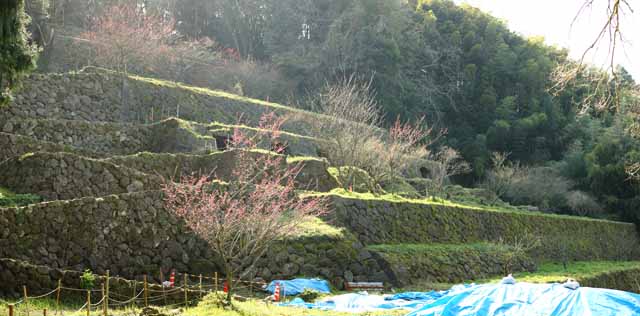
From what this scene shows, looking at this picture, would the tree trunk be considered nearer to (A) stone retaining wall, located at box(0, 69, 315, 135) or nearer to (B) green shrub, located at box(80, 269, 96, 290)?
(B) green shrub, located at box(80, 269, 96, 290)

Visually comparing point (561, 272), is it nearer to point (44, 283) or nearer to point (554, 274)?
point (554, 274)

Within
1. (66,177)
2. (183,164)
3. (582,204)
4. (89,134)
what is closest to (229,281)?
(66,177)

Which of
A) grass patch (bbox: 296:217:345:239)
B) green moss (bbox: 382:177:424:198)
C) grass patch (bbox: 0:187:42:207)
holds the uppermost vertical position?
grass patch (bbox: 0:187:42:207)

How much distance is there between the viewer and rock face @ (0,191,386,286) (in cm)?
1173

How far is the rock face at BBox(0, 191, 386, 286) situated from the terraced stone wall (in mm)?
A: 2258

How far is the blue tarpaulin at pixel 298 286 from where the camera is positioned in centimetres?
1312

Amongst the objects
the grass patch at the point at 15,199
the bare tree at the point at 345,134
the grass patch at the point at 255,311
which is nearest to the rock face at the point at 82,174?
the grass patch at the point at 15,199

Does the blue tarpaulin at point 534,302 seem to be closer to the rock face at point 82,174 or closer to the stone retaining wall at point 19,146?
the rock face at point 82,174

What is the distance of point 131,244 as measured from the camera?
13.1m

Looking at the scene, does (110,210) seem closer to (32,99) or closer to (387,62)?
(32,99)

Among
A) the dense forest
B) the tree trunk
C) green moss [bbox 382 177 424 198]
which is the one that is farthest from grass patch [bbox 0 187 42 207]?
the dense forest

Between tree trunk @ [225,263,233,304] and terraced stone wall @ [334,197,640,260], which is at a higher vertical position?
tree trunk @ [225,263,233,304]

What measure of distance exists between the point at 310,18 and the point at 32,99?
2171 cm

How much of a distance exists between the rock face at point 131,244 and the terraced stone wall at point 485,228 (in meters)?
2.26
